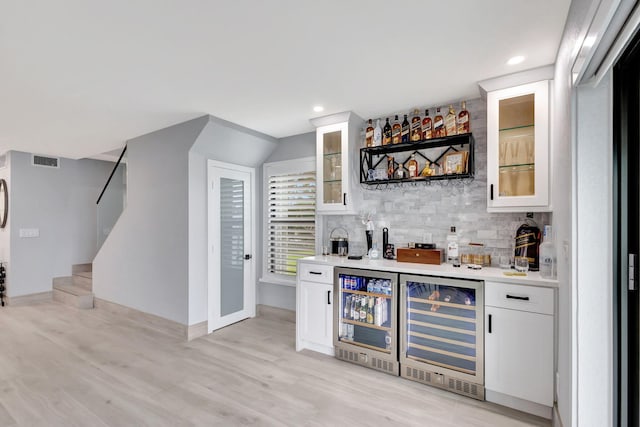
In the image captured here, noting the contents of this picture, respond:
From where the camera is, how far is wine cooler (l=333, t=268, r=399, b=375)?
2736 mm

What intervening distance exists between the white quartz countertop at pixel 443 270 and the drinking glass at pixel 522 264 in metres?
0.05

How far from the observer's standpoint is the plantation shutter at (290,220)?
13.3 ft

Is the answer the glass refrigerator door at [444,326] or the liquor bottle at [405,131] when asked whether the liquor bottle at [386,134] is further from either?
the glass refrigerator door at [444,326]

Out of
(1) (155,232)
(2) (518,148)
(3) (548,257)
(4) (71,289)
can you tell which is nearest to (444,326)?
(3) (548,257)

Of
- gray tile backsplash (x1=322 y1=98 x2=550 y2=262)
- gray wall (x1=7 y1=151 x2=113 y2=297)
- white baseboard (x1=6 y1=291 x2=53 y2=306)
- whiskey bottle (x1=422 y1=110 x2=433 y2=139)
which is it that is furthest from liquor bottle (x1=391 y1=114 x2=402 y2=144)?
white baseboard (x1=6 y1=291 x2=53 y2=306)

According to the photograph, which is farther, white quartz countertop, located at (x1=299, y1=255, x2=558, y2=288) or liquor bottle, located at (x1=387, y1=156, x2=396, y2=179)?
liquor bottle, located at (x1=387, y1=156, x2=396, y2=179)

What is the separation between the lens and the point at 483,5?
5.41 feet

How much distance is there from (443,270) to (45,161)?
6.49m

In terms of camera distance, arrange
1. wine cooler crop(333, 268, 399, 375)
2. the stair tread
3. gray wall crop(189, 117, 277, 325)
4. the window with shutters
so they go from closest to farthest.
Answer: wine cooler crop(333, 268, 399, 375) < gray wall crop(189, 117, 277, 325) < the window with shutters < the stair tread

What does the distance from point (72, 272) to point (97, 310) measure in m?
1.47

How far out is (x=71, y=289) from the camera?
5180 mm

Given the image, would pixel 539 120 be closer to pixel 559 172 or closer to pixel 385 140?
pixel 559 172

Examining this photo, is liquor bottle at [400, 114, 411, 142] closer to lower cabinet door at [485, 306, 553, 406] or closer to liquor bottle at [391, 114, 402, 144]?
liquor bottle at [391, 114, 402, 144]

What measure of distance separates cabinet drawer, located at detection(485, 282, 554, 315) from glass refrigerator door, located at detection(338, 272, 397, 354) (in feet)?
2.47
